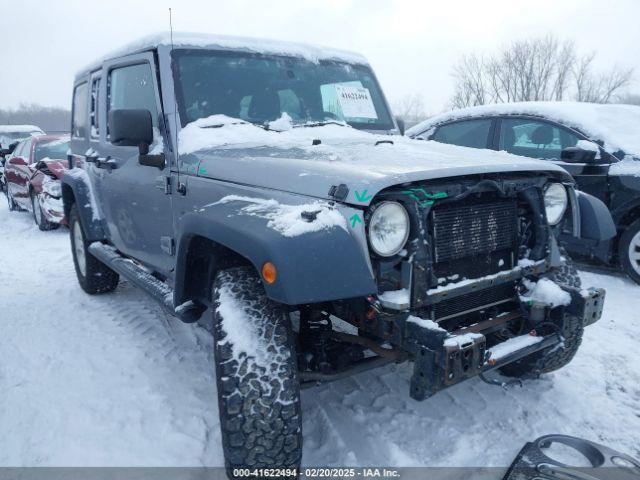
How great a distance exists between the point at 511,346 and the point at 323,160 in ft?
4.01

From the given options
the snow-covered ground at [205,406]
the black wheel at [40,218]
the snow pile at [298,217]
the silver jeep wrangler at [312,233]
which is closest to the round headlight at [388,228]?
the silver jeep wrangler at [312,233]

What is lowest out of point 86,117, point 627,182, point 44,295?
point 44,295

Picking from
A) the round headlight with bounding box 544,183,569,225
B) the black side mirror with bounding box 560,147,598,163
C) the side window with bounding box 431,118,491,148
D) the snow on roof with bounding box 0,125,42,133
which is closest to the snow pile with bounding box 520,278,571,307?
the round headlight with bounding box 544,183,569,225

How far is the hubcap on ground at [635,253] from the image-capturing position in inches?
189

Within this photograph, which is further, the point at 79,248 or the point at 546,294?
the point at 79,248

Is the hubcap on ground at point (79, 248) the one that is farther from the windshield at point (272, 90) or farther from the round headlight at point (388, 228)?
the round headlight at point (388, 228)

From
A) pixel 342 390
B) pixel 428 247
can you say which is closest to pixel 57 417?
pixel 342 390

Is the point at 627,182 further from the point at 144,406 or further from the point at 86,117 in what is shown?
the point at 86,117

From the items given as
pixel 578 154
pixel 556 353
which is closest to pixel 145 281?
pixel 556 353

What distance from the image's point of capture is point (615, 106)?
5605mm

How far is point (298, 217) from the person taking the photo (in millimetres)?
2006

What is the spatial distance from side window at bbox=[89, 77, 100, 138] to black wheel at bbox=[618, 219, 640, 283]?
193 inches

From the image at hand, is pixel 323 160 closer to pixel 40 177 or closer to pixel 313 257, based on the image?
pixel 313 257

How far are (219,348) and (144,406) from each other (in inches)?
40.7
